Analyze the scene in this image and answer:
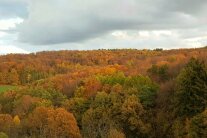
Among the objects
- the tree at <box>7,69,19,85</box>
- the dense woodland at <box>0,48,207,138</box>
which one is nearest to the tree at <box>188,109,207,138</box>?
the dense woodland at <box>0,48,207,138</box>

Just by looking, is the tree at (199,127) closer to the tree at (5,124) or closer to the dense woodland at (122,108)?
the dense woodland at (122,108)

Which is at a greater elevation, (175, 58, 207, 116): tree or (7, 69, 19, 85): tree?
(175, 58, 207, 116): tree

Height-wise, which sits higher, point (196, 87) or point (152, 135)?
point (196, 87)

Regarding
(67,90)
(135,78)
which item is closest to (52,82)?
(67,90)

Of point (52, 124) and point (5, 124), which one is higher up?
point (52, 124)

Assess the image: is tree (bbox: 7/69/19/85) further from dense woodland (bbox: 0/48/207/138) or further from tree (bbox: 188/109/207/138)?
tree (bbox: 188/109/207/138)

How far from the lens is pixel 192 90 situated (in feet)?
235

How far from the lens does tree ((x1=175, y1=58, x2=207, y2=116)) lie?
71500 millimetres

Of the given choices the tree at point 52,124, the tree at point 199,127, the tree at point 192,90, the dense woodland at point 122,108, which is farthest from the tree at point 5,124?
the tree at point 199,127

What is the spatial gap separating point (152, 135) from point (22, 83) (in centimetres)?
9979

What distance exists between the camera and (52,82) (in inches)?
4970

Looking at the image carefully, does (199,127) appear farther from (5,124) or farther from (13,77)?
(13,77)

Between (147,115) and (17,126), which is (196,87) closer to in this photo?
(147,115)

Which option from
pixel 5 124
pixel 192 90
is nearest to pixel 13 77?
pixel 5 124
